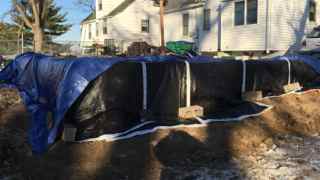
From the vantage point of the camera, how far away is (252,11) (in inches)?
831

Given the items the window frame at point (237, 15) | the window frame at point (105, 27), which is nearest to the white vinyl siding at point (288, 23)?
the window frame at point (237, 15)

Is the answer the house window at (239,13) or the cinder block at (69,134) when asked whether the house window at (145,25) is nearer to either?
the house window at (239,13)

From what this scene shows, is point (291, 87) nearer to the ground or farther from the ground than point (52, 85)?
nearer to the ground

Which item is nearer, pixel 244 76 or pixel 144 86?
pixel 144 86

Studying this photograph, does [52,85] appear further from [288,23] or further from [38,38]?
[288,23]

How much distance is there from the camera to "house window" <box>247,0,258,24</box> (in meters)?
20.9

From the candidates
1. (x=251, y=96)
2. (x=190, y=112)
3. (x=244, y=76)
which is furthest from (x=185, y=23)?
(x=190, y=112)

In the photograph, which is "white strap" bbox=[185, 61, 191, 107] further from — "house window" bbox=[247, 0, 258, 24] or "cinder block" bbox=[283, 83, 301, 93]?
"house window" bbox=[247, 0, 258, 24]

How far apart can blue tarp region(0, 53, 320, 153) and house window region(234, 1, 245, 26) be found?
419 inches

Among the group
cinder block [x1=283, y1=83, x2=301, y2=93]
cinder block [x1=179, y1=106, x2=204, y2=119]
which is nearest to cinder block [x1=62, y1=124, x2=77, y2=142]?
cinder block [x1=179, y1=106, x2=204, y2=119]

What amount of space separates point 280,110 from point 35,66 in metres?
5.42

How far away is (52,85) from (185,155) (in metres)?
3.58

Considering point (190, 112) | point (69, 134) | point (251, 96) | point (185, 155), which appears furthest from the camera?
point (251, 96)

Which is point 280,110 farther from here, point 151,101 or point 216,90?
point 151,101
